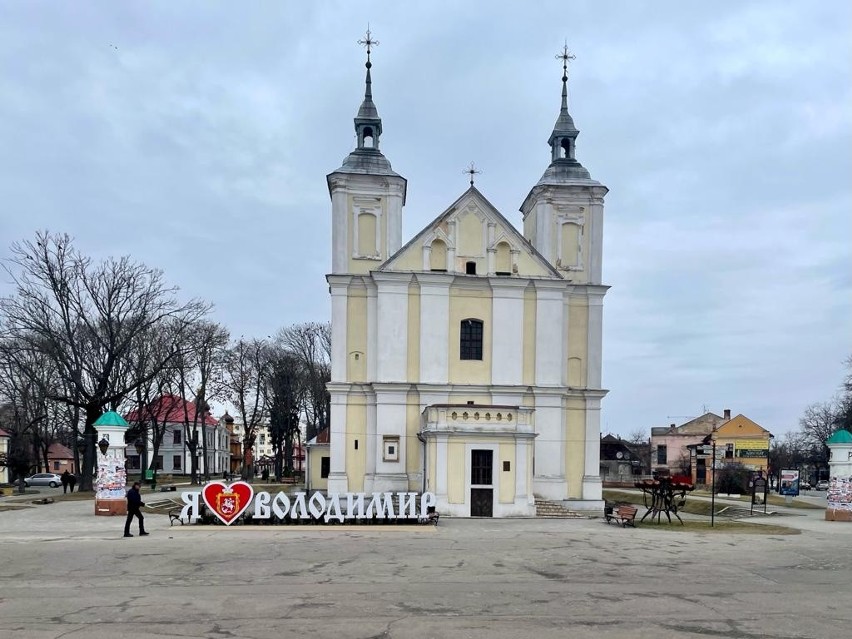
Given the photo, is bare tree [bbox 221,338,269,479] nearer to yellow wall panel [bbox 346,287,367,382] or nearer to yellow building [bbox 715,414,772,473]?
yellow wall panel [bbox 346,287,367,382]

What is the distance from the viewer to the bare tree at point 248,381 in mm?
59812

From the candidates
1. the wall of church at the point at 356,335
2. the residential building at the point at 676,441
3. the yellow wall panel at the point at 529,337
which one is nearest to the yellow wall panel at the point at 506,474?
the yellow wall panel at the point at 529,337

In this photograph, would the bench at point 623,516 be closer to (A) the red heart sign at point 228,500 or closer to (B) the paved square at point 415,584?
(B) the paved square at point 415,584

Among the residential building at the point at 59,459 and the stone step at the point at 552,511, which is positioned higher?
the stone step at the point at 552,511

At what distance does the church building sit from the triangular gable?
0.18 ft

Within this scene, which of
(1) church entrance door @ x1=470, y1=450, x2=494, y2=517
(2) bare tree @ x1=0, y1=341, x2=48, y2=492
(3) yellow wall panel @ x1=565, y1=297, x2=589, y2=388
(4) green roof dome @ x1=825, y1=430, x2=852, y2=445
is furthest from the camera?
(2) bare tree @ x1=0, y1=341, x2=48, y2=492

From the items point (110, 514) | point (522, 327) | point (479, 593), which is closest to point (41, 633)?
point (479, 593)

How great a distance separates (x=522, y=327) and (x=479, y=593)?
23243 millimetres

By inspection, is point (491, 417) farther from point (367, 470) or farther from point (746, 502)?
point (746, 502)

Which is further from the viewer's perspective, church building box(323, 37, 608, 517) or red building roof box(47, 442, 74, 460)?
red building roof box(47, 442, 74, 460)

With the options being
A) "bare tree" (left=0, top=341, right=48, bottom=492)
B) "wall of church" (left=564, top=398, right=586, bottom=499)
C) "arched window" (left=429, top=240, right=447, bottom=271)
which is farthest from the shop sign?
"bare tree" (left=0, top=341, right=48, bottom=492)

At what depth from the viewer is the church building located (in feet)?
115

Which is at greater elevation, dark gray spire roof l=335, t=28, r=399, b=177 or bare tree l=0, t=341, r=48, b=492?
dark gray spire roof l=335, t=28, r=399, b=177

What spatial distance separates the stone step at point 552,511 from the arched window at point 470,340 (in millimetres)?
7197
